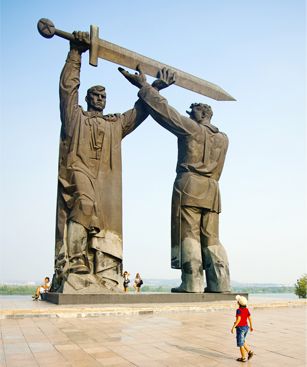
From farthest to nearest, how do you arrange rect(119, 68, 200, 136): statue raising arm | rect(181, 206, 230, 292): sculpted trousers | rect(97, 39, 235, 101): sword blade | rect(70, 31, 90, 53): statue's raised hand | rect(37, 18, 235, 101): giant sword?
rect(97, 39, 235, 101): sword blade → rect(119, 68, 200, 136): statue raising arm → rect(70, 31, 90, 53): statue's raised hand → rect(181, 206, 230, 292): sculpted trousers → rect(37, 18, 235, 101): giant sword

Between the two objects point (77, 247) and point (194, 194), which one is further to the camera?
point (194, 194)

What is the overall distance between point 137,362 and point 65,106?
314 inches

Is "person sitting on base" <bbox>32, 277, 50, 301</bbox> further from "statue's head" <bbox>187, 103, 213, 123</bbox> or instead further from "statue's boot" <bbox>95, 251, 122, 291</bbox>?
"statue's head" <bbox>187, 103, 213, 123</bbox>

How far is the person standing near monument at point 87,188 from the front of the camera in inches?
403

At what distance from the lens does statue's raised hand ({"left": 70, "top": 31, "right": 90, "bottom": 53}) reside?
11219 mm

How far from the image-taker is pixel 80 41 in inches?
443

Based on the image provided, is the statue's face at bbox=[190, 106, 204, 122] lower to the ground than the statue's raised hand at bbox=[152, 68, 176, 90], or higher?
lower

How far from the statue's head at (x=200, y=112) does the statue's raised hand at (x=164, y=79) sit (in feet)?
3.02

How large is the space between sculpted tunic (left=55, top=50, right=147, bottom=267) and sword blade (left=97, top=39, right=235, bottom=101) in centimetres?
93

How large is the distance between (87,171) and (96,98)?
2.06 meters

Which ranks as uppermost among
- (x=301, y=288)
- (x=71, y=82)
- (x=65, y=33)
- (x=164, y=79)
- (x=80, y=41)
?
(x=65, y=33)

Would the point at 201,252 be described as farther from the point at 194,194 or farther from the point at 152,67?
the point at 152,67

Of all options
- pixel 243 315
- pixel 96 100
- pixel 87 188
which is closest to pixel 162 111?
pixel 96 100

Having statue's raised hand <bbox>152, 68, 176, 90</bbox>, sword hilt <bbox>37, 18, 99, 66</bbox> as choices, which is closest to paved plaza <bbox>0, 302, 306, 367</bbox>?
statue's raised hand <bbox>152, 68, 176, 90</bbox>
